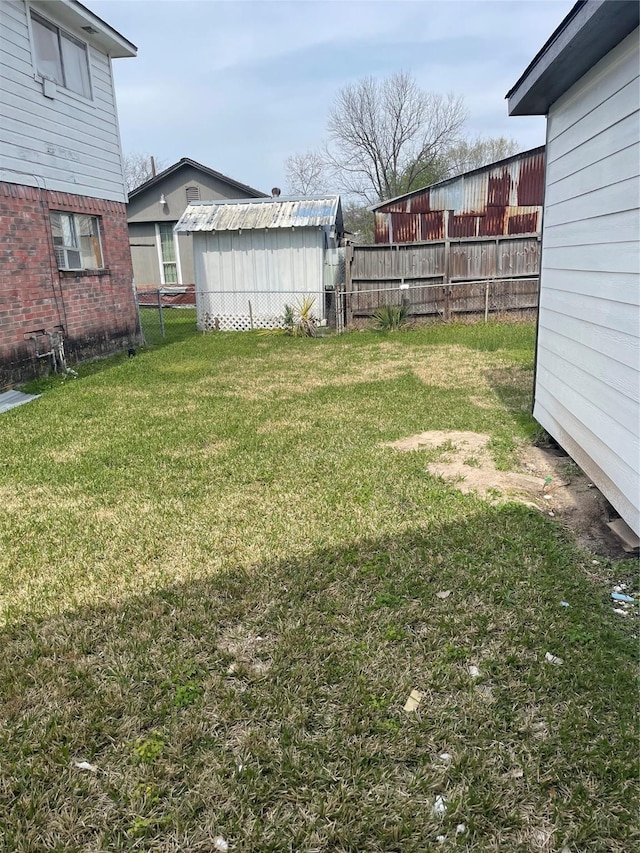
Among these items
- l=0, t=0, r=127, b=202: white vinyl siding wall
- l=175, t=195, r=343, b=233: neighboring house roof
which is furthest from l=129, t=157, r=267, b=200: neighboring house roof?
l=0, t=0, r=127, b=202: white vinyl siding wall

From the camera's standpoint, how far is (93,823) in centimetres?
178

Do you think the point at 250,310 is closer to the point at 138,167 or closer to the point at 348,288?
the point at 348,288

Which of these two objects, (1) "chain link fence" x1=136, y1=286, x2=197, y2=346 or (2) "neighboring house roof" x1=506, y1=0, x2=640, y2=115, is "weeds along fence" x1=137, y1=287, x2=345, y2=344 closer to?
(1) "chain link fence" x1=136, y1=286, x2=197, y2=346

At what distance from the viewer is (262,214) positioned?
13227 millimetres

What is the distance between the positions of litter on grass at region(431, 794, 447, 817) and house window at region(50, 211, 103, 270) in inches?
359

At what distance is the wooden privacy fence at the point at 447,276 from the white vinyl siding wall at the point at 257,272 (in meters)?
1.08

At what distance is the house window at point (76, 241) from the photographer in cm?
887

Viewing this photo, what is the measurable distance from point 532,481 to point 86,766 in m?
3.49

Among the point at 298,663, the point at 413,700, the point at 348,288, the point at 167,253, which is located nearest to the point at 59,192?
the point at 348,288

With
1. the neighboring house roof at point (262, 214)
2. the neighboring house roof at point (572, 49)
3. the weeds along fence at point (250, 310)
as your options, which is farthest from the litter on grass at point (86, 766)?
the neighboring house roof at point (262, 214)

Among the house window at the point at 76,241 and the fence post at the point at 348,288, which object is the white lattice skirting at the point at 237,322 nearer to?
the fence post at the point at 348,288

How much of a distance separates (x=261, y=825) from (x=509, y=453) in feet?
12.3

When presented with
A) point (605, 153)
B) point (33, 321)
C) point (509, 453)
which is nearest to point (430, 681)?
point (509, 453)

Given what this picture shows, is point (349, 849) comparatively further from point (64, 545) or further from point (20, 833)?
point (64, 545)
